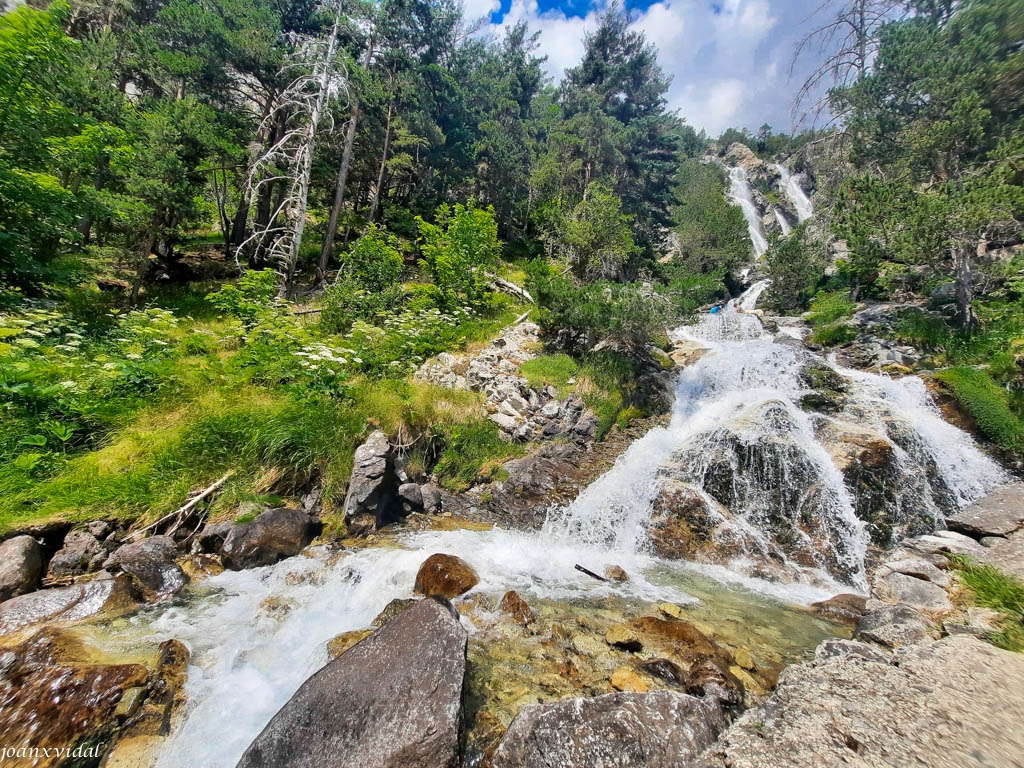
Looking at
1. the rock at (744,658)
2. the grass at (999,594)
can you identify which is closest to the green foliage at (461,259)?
the rock at (744,658)

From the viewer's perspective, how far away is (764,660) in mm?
3832

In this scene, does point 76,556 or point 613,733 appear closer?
point 613,733

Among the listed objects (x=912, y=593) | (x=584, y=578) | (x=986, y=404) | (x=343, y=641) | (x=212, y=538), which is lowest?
(x=343, y=641)

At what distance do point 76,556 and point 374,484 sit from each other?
2986 mm

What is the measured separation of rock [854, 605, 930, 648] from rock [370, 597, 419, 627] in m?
4.27

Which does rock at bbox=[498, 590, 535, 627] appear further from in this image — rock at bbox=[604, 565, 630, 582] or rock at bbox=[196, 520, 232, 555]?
rock at bbox=[196, 520, 232, 555]

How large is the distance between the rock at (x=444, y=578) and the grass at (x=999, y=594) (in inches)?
180

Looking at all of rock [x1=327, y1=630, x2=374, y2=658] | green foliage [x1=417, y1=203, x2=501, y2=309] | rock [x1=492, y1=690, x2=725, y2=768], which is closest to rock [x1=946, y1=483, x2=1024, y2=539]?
rock [x1=492, y1=690, x2=725, y2=768]

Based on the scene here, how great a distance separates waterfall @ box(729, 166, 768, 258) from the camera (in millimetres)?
38031

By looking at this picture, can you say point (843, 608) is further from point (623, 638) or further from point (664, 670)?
point (623, 638)

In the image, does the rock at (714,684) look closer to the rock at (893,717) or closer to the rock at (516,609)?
the rock at (893,717)

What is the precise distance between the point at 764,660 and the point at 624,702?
7.39 feet

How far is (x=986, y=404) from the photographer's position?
8188mm

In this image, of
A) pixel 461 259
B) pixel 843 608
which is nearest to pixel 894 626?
pixel 843 608
